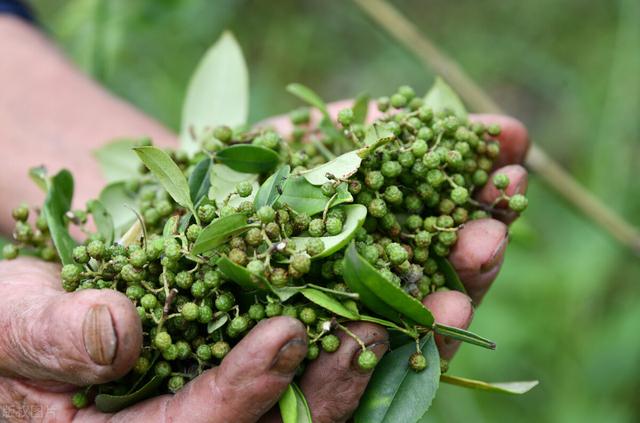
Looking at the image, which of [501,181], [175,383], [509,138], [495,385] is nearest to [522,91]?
[509,138]

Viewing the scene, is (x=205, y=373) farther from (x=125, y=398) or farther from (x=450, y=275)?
(x=450, y=275)

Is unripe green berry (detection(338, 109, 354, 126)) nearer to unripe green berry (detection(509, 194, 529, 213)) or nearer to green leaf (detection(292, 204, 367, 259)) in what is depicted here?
green leaf (detection(292, 204, 367, 259))

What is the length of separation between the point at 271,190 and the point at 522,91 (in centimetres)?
276

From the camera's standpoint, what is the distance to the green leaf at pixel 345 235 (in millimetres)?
1167

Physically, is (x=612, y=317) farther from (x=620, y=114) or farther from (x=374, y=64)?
(x=374, y=64)

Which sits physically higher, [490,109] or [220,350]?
[490,109]

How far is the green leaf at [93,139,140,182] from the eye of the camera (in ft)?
5.86

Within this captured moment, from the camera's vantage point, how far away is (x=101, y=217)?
151cm

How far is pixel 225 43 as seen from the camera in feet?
6.19

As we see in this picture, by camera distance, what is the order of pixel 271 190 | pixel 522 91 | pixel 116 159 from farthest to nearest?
pixel 522 91, pixel 116 159, pixel 271 190

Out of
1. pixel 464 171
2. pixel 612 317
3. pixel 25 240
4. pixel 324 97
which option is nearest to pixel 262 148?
pixel 464 171

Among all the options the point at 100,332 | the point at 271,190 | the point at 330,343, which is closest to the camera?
the point at 100,332

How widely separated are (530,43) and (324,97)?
1.08m

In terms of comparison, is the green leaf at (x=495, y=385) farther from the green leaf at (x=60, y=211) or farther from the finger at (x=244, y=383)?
the green leaf at (x=60, y=211)
